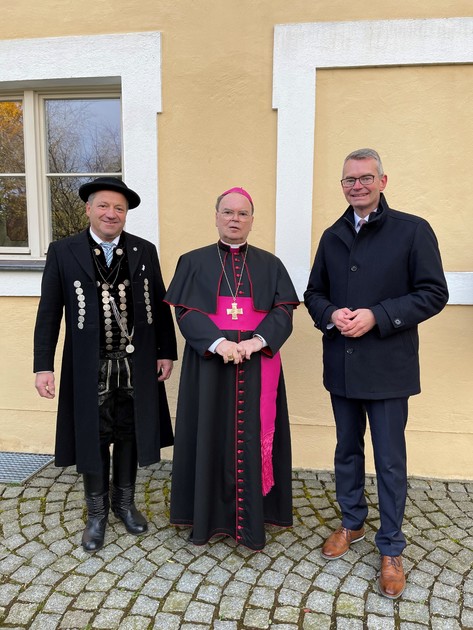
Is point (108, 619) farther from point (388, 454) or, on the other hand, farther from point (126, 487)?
point (388, 454)

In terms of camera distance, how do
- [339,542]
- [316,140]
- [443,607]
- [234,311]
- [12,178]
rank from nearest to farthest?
[443,607] → [234,311] → [339,542] → [316,140] → [12,178]

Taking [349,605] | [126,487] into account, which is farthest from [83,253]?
[349,605]

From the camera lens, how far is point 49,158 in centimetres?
417

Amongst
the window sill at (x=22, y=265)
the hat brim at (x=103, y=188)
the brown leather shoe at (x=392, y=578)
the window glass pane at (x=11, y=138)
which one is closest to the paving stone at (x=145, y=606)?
the brown leather shoe at (x=392, y=578)

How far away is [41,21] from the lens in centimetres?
371

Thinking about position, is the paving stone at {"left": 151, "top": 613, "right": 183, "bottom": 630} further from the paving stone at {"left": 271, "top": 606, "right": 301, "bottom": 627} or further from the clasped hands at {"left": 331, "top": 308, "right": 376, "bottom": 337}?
the clasped hands at {"left": 331, "top": 308, "right": 376, "bottom": 337}

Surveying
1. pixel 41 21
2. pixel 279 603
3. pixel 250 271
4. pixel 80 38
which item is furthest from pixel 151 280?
pixel 41 21

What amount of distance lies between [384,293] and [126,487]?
1.94 metres

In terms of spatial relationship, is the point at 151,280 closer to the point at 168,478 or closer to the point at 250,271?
the point at 250,271

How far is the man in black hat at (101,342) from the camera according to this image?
2723 millimetres

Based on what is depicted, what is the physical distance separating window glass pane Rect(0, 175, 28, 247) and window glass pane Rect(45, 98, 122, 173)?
38 cm

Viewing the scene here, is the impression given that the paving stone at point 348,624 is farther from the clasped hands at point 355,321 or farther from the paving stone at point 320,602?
the clasped hands at point 355,321

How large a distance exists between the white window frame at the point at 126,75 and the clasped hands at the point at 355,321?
6.15 feet

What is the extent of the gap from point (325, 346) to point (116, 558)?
5.47ft
